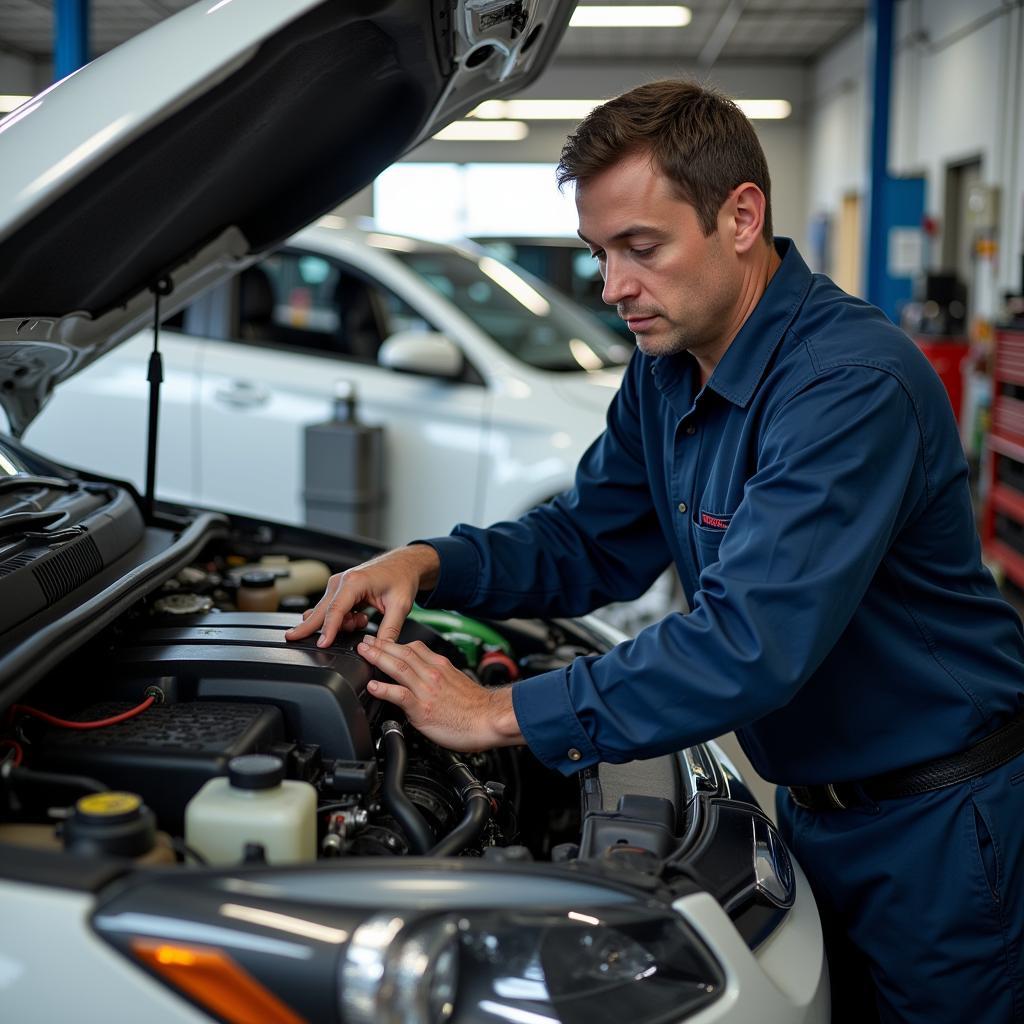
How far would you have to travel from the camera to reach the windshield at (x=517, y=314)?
473 centimetres

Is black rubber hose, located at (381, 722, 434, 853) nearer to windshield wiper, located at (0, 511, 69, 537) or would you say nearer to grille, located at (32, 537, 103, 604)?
grille, located at (32, 537, 103, 604)

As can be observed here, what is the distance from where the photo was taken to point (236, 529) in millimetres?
2506

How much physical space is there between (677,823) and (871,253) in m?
8.32

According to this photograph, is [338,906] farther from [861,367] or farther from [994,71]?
[994,71]

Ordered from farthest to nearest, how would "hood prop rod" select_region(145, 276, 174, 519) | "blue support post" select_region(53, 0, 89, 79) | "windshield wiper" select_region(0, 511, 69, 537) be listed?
"blue support post" select_region(53, 0, 89, 79) → "hood prop rod" select_region(145, 276, 174, 519) → "windshield wiper" select_region(0, 511, 69, 537)

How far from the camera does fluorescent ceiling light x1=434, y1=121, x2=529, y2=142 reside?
Answer: 56.7ft

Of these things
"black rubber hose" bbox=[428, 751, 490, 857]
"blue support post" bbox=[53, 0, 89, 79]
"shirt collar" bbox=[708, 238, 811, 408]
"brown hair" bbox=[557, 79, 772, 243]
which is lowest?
"black rubber hose" bbox=[428, 751, 490, 857]

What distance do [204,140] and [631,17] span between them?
12.6 metres

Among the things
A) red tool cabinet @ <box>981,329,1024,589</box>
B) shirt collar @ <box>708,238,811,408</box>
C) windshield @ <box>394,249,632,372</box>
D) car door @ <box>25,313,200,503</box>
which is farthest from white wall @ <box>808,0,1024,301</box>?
shirt collar @ <box>708,238,811,408</box>

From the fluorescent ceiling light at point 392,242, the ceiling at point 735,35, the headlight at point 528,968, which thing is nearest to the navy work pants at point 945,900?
the headlight at point 528,968

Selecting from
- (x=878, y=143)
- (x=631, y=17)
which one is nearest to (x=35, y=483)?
(x=878, y=143)

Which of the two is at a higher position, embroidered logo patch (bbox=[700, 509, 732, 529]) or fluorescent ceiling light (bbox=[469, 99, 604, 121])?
fluorescent ceiling light (bbox=[469, 99, 604, 121])

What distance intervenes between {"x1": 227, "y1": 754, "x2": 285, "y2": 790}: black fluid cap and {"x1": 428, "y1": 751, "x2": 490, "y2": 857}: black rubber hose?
0.63 ft

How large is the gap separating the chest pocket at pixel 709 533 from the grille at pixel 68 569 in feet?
2.94
